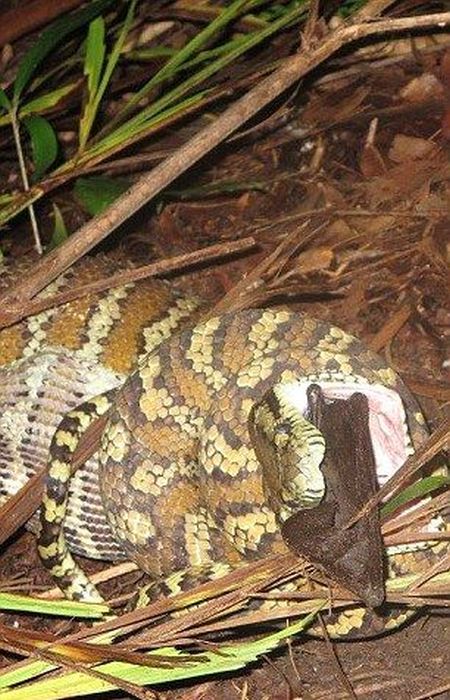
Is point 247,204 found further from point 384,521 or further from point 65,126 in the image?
point 384,521

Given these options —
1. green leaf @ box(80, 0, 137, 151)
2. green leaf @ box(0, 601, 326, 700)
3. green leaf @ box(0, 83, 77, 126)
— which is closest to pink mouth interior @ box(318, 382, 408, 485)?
green leaf @ box(0, 601, 326, 700)

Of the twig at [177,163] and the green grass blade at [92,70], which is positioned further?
the green grass blade at [92,70]

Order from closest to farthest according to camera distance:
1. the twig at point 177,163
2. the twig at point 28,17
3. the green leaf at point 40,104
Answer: the twig at point 177,163
the green leaf at point 40,104
the twig at point 28,17

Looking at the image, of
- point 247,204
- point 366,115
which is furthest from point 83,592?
point 366,115

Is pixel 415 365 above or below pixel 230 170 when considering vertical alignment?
below

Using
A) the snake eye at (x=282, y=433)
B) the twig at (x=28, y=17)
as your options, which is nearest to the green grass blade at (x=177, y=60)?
the twig at (x=28, y=17)

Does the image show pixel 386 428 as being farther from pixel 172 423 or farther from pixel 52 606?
pixel 52 606

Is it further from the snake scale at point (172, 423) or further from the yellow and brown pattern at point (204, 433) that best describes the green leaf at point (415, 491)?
the yellow and brown pattern at point (204, 433)

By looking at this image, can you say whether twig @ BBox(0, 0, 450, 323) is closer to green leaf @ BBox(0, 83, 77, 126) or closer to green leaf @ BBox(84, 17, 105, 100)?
green leaf @ BBox(84, 17, 105, 100)
